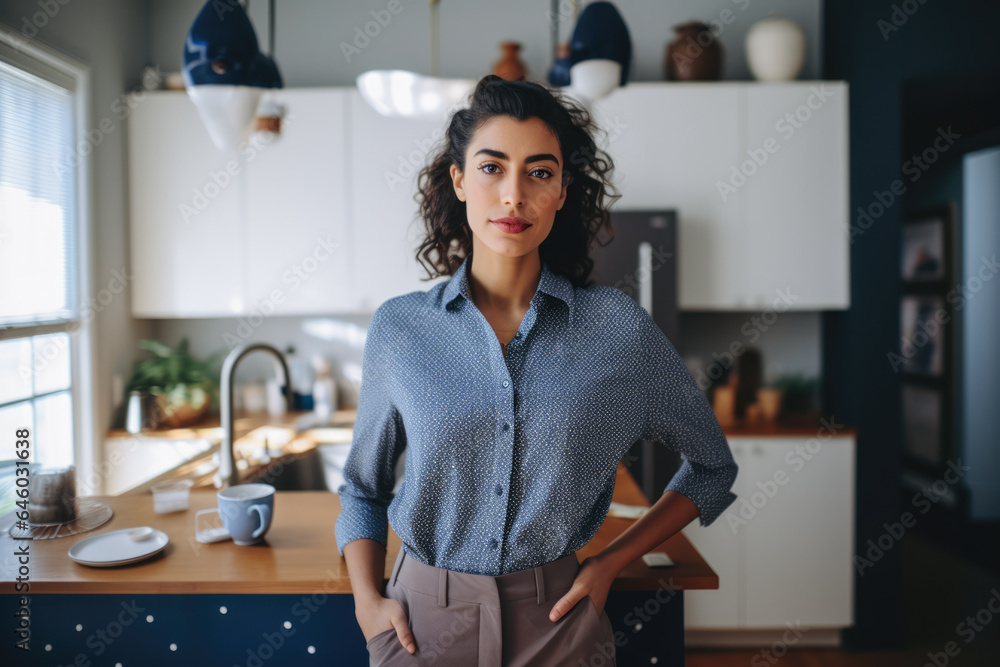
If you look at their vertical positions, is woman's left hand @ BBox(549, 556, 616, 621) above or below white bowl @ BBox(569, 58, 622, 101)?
below

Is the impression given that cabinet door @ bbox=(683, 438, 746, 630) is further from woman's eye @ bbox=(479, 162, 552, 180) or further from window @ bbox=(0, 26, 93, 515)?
window @ bbox=(0, 26, 93, 515)

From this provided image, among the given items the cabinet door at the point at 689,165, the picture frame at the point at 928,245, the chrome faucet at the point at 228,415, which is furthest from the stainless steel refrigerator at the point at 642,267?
the picture frame at the point at 928,245

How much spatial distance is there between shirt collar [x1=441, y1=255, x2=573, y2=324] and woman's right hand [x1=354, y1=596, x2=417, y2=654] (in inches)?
20.0

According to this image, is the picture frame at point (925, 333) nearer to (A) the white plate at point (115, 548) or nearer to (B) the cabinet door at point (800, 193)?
(B) the cabinet door at point (800, 193)

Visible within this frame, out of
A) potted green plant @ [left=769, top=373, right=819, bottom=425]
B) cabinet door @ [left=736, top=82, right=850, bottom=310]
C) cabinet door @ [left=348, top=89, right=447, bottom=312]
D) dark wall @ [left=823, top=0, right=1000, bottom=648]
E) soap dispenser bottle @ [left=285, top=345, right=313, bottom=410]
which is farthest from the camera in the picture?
soap dispenser bottle @ [left=285, top=345, right=313, bottom=410]

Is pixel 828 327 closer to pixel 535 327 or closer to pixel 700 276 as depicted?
pixel 700 276

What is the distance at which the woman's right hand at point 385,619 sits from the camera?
1.06 metres

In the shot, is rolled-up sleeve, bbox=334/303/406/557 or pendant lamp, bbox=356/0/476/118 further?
pendant lamp, bbox=356/0/476/118

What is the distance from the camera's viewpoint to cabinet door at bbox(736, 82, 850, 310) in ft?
9.73

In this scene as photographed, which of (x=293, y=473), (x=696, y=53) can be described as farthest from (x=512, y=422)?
(x=696, y=53)

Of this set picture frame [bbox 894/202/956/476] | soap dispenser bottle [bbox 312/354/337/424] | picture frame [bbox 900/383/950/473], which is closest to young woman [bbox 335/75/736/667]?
soap dispenser bottle [bbox 312/354/337/424]

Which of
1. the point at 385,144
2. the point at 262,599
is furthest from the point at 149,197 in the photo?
the point at 262,599

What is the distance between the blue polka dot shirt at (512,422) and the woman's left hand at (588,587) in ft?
0.15

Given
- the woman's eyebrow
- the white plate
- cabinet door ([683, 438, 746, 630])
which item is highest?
the woman's eyebrow
